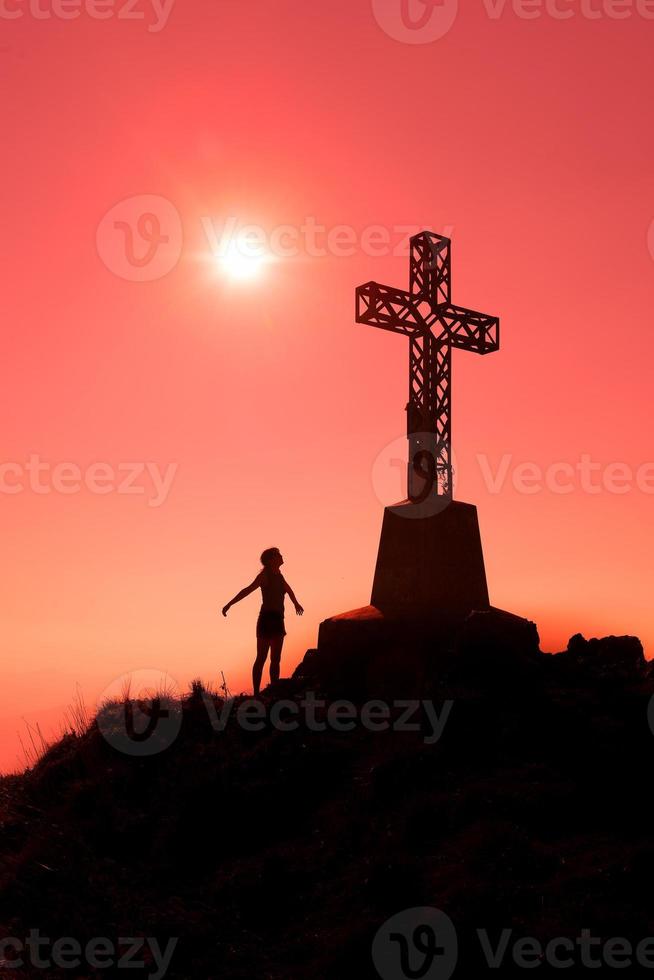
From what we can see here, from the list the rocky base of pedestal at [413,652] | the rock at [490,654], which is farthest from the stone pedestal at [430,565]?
the rock at [490,654]

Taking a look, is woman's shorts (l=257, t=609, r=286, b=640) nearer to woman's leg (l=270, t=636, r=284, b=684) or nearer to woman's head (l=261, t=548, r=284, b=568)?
woman's leg (l=270, t=636, r=284, b=684)

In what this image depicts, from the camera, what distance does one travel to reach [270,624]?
42.2 feet

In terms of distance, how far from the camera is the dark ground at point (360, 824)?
756 centimetres

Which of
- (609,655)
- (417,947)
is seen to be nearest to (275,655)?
(609,655)

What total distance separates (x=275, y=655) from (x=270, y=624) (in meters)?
0.65

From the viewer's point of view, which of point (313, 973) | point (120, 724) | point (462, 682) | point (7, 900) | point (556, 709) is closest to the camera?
point (313, 973)

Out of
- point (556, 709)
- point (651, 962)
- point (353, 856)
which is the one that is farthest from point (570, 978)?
point (556, 709)

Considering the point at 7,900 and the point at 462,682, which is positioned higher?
the point at 462,682

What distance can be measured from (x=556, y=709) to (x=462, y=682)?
58.0 inches

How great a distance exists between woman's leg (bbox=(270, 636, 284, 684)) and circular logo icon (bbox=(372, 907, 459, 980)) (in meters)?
5.86

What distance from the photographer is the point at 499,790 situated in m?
9.39

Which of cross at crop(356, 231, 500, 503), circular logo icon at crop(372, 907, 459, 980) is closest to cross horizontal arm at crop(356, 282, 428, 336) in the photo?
cross at crop(356, 231, 500, 503)

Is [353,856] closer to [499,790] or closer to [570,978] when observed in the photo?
[499,790]

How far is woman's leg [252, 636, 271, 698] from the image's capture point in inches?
516
